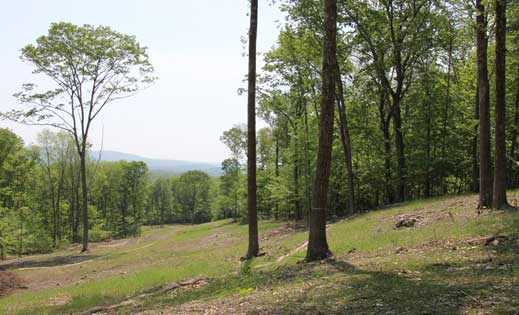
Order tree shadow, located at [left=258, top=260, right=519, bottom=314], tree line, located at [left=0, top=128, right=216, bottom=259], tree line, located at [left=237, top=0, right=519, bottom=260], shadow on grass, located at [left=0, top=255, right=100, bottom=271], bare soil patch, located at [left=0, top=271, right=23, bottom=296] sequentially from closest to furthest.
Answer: tree shadow, located at [left=258, top=260, right=519, bottom=314] < bare soil patch, located at [left=0, top=271, right=23, bottom=296] < shadow on grass, located at [left=0, top=255, right=100, bottom=271] < tree line, located at [left=237, top=0, right=519, bottom=260] < tree line, located at [left=0, top=128, right=216, bottom=259]

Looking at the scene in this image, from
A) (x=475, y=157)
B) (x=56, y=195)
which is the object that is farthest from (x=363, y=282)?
(x=56, y=195)

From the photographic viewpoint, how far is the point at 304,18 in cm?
2505

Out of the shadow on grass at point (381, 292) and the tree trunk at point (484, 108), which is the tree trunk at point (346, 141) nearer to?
the tree trunk at point (484, 108)

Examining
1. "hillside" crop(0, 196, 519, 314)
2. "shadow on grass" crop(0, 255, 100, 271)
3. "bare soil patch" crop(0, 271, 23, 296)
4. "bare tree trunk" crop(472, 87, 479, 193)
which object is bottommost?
"shadow on grass" crop(0, 255, 100, 271)

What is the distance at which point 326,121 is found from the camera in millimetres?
10406

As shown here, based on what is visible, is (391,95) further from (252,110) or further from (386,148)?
(252,110)

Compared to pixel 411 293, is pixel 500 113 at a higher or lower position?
higher

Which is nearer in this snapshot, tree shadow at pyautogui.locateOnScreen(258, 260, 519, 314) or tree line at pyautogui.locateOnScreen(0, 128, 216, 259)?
tree shadow at pyautogui.locateOnScreen(258, 260, 519, 314)

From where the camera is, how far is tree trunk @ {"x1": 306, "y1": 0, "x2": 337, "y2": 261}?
1035 centimetres

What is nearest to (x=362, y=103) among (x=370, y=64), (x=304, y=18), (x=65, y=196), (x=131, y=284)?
(x=370, y=64)

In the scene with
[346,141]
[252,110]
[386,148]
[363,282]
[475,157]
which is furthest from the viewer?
[386,148]

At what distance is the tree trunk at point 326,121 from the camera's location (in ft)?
34.0

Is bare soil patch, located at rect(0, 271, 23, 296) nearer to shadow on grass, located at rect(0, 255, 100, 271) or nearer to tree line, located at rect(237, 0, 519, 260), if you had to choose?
shadow on grass, located at rect(0, 255, 100, 271)

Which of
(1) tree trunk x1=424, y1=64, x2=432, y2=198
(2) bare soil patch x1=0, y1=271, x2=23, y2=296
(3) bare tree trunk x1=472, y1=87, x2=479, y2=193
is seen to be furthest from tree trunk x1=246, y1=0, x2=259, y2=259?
(1) tree trunk x1=424, y1=64, x2=432, y2=198
